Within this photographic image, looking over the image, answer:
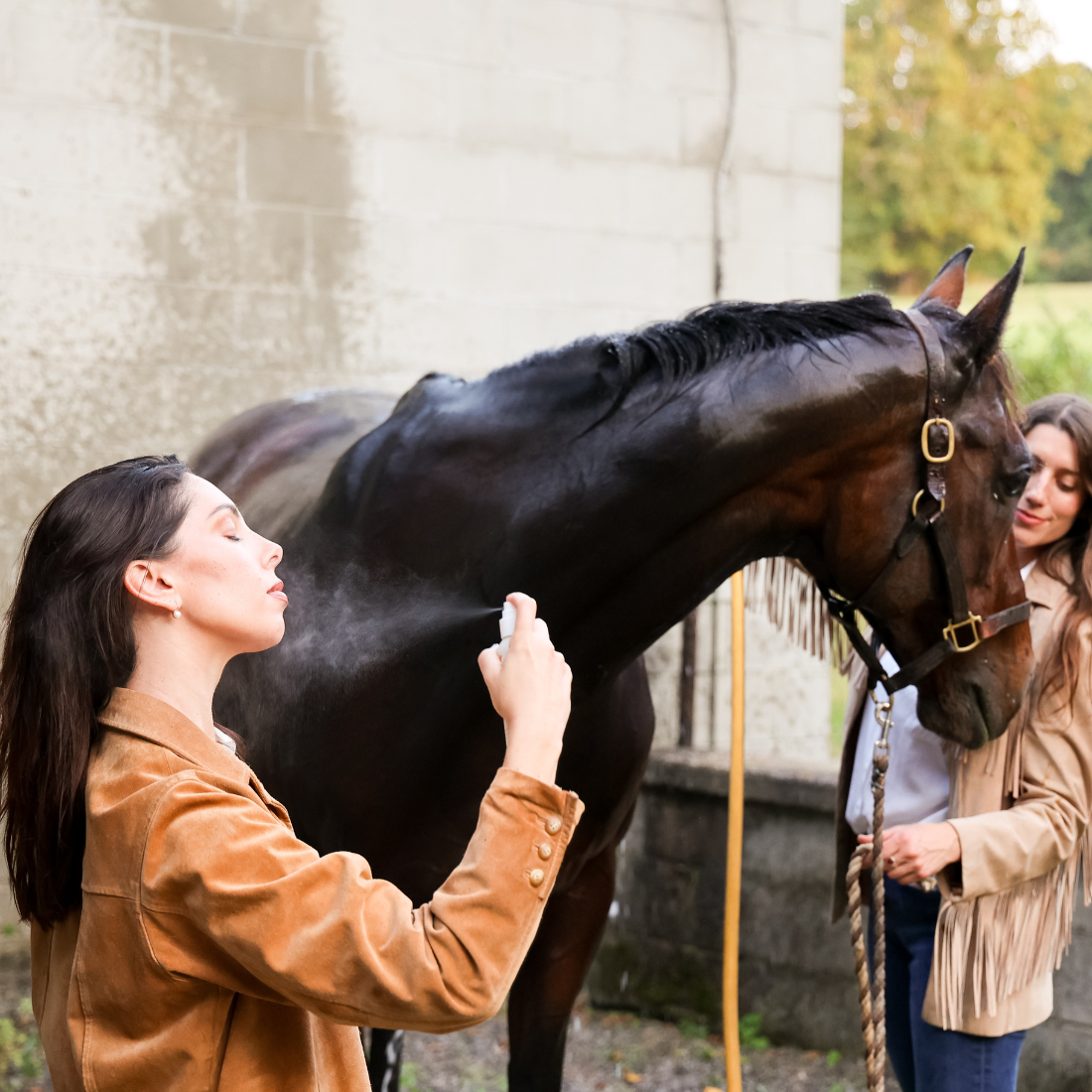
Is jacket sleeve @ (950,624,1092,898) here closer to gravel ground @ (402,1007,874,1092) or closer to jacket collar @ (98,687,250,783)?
jacket collar @ (98,687,250,783)

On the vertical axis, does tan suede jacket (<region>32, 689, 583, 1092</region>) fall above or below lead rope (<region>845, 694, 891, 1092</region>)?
above

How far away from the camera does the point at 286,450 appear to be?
9.59 feet

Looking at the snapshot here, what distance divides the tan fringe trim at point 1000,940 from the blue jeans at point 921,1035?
67mm

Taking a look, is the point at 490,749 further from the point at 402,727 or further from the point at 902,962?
the point at 902,962

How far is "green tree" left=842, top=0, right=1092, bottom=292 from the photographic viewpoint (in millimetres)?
16719

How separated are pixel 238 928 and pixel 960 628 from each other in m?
1.23

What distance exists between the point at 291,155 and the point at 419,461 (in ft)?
7.55

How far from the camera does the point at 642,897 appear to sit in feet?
13.0

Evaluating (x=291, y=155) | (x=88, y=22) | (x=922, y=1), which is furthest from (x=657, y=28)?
(x=922, y=1)

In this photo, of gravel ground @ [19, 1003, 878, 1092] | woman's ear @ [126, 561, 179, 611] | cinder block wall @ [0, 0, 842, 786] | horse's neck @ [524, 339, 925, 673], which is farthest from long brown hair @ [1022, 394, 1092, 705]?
cinder block wall @ [0, 0, 842, 786]

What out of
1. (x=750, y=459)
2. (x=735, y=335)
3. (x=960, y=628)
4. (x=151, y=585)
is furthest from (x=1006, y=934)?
(x=151, y=585)

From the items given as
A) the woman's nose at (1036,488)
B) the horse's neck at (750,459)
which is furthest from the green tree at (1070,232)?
the horse's neck at (750,459)

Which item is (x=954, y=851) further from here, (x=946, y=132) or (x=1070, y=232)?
(x=1070, y=232)

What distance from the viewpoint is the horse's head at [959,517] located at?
1.80 m
